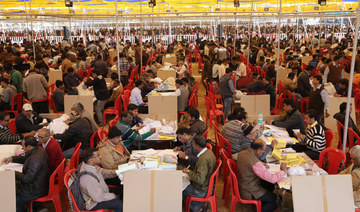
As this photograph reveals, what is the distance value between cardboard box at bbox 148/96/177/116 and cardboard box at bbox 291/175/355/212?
11.5 ft

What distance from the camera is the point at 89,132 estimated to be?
5.02m

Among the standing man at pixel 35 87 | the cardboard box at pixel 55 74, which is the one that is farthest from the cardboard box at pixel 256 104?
the cardboard box at pixel 55 74

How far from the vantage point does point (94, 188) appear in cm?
349

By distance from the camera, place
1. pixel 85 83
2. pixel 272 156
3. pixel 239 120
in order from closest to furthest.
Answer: pixel 272 156
pixel 239 120
pixel 85 83

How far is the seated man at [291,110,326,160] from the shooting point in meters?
4.56

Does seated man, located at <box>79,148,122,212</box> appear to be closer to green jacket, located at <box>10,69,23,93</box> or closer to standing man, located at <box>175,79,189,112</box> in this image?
standing man, located at <box>175,79,189,112</box>

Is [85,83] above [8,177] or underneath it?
above

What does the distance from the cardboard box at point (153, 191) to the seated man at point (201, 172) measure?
0.43m

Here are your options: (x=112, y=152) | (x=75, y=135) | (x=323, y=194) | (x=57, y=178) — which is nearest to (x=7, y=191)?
(x=57, y=178)

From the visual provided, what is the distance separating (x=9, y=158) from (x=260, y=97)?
4000mm

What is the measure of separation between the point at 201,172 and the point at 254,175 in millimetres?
532

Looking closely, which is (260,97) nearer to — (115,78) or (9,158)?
(115,78)

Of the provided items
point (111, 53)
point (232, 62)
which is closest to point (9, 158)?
point (232, 62)

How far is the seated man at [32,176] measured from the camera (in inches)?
146
